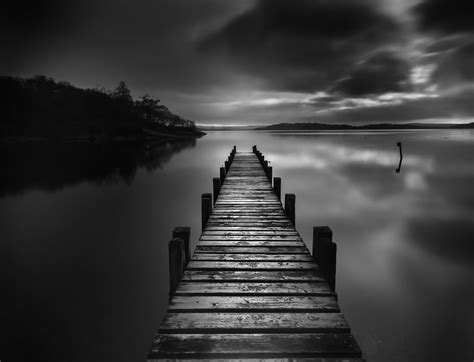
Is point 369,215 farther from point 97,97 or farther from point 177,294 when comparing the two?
point 97,97

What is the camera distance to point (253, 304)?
4.02 m

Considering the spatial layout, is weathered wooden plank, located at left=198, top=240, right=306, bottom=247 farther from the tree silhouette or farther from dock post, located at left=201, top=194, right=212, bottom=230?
the tree silhouette

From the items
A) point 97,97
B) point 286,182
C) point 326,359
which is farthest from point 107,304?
point 97,97

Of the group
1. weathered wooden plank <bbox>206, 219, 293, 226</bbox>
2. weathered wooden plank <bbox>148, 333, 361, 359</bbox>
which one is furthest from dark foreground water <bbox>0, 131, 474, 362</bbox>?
weathered wooden plank <bbox>148, 333, 361, 359</bbox>

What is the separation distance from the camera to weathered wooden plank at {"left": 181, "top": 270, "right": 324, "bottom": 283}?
470cm

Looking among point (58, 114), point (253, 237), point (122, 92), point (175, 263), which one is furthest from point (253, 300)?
point (122, 92)

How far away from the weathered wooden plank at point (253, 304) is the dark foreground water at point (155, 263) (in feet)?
8.93

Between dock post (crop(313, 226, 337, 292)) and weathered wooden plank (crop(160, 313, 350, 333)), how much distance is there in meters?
0.90

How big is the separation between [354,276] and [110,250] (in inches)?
345

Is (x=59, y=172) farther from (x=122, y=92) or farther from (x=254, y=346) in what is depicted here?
(x=122, y=92)

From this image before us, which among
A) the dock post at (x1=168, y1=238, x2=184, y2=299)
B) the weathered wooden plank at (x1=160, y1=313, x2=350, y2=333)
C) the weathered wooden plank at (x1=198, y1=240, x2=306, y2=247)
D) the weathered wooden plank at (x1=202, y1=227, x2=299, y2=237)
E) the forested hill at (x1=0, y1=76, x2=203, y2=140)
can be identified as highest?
the forested hill at (x1=0, y1=76, x2=203, y2=140)

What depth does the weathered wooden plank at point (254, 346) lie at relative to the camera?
3.15 meters

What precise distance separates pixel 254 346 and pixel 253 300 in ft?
2.92

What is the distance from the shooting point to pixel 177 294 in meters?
4.28
